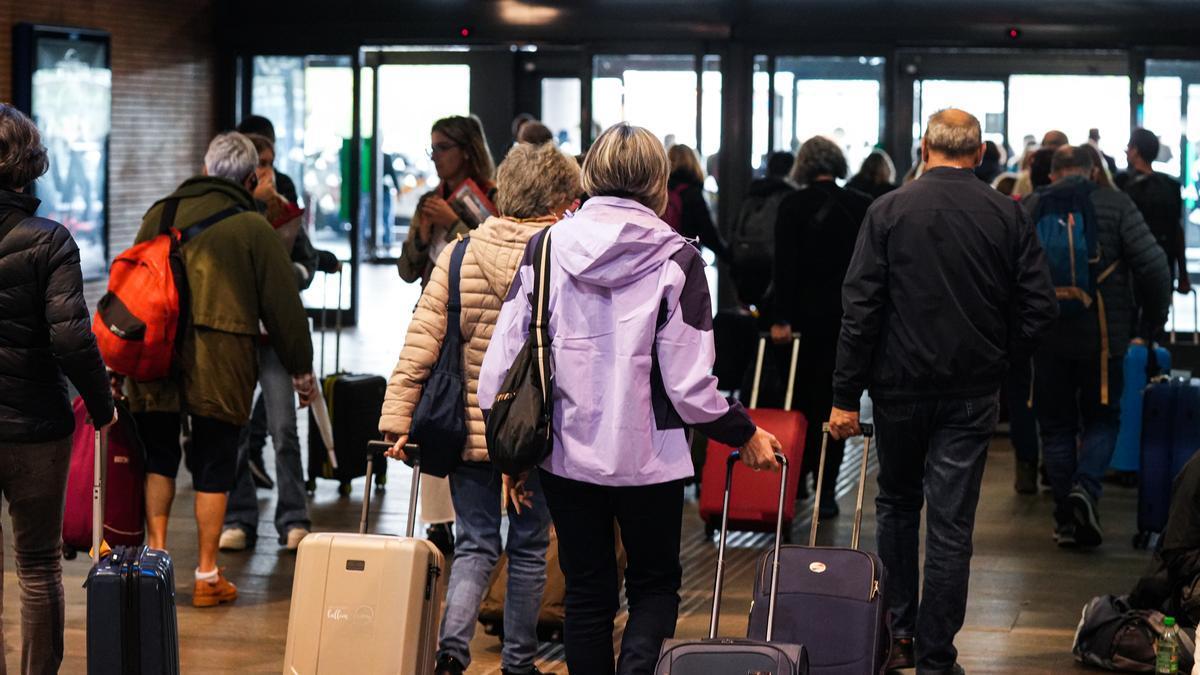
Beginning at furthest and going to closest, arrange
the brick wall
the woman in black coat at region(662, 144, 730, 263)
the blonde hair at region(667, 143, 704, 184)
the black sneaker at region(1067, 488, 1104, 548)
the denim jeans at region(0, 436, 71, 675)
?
the brick wall → the blonde hair at region(667, 143, 704, 184) → the woman in black coat at region(662, 144, 730, 263) → the black sneaker at region(1067, 488, 1104, 548) → the denim jeans at region(0, 436, 71, 675)

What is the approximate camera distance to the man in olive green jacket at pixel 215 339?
632 cm

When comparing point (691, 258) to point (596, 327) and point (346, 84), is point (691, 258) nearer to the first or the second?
point (596, 327)

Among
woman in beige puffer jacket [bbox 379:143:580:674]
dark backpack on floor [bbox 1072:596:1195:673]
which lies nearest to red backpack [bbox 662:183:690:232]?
dark backpack on floor [bbox 1072:596:1195:673]

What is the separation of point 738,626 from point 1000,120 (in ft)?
41.3

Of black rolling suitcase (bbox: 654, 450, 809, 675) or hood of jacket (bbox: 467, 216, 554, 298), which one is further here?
hood of jacket (bbox: 467, 216, 554, 298)

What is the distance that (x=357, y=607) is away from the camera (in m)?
4.47

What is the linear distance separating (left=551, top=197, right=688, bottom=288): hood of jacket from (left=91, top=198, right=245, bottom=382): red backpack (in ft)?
8.00

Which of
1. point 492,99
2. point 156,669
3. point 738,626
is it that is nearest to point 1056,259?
point 738,626

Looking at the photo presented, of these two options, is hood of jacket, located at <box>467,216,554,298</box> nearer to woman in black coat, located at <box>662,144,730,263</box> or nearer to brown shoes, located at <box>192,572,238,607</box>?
brown shoes, located at <box>192,572,238,607</box>

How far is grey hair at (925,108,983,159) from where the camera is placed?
536 cm

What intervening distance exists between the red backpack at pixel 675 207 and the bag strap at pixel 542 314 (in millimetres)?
4799

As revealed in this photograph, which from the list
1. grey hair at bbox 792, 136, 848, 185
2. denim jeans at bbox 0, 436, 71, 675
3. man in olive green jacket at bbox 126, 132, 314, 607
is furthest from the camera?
grey hair at bbox 792, 136, 848, 185

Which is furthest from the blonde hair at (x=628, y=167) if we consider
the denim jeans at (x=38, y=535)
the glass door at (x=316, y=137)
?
the glass door at (x=316, y=137)

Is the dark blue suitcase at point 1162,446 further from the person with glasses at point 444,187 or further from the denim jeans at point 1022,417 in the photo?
the person with glasses at point 444,187
